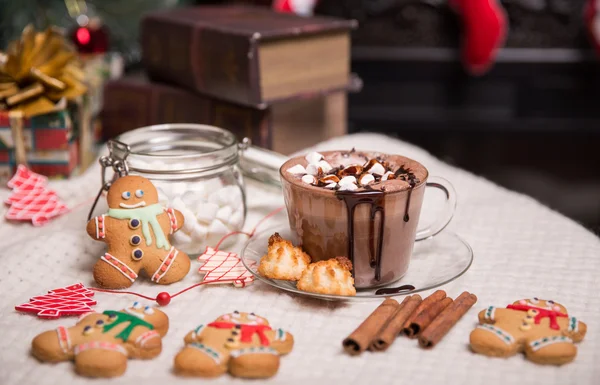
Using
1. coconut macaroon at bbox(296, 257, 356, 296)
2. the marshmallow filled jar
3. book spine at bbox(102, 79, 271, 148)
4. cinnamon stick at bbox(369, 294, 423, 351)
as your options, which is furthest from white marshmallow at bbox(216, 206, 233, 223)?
book spine at bbox(102, 79, 271, 148)

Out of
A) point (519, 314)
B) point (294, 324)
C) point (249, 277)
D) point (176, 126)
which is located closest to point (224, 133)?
point (176, 126)

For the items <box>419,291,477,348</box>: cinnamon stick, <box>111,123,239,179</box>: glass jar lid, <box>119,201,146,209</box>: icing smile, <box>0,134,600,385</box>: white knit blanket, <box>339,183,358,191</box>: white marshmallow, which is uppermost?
<box>339,183,358,191</box>: white marshmallow

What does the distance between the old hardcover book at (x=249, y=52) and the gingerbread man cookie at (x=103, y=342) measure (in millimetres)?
730

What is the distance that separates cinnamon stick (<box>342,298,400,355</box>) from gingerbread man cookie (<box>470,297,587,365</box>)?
4.2 inches

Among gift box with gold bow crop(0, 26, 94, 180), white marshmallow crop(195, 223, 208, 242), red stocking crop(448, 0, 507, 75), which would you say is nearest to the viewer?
white marshmallow crop(195, 223, 208, 242)

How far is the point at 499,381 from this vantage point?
756 mm

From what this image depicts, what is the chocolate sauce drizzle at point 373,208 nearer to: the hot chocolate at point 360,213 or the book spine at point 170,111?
the hot chocolate at point 360,213

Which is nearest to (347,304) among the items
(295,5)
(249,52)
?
(249,52)

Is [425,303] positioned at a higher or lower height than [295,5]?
lower

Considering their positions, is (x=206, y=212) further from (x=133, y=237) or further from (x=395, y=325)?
(x=395, y=325)

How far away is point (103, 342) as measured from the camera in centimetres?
Answer: 78

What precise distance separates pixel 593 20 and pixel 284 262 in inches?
74.1

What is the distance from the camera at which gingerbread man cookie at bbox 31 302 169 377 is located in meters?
0.75

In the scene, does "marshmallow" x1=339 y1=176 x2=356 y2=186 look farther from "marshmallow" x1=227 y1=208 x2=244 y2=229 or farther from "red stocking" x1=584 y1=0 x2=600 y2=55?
"red stocking" x1=584 y1=0 x2=600 y2=55
